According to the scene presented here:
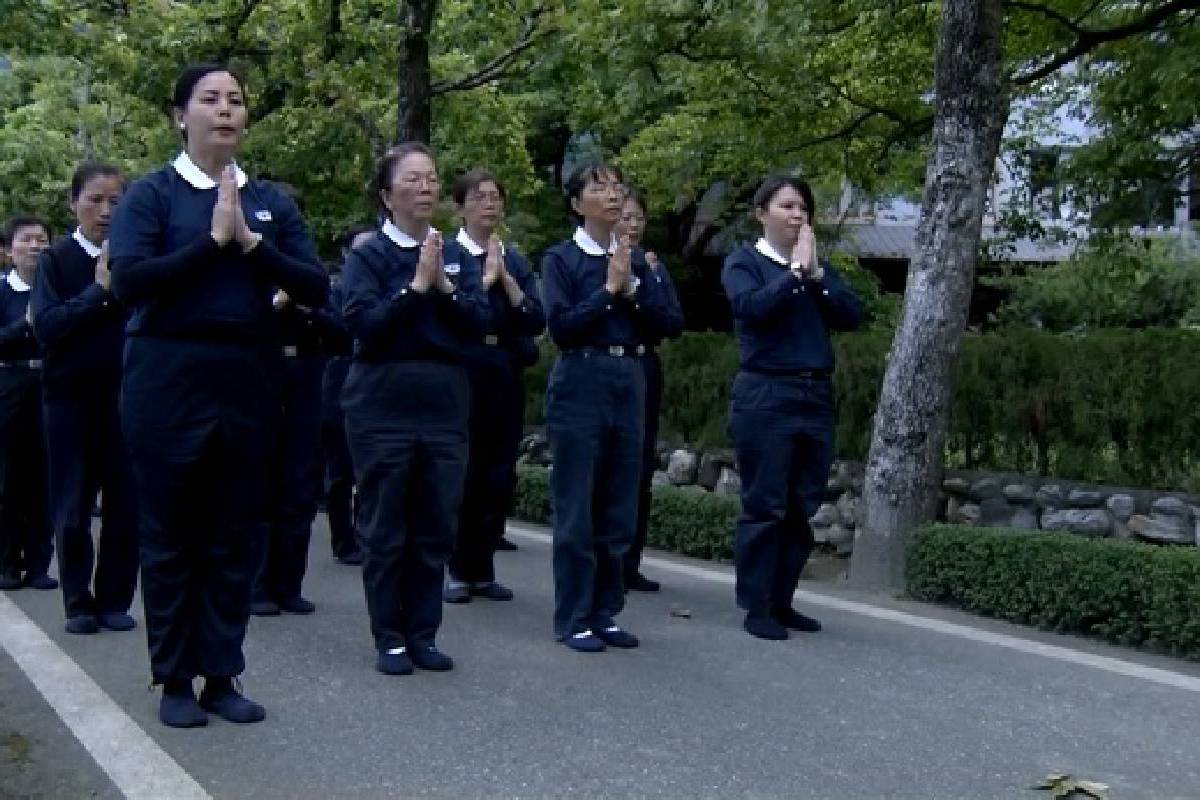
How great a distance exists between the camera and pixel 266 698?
18.5ft

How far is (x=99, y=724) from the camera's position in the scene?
206 inches

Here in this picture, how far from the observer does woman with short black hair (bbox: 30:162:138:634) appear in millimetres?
6922

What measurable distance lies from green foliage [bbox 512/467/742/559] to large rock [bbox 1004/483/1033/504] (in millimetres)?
1737

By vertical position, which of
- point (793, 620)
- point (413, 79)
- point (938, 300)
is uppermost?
point (413, 79)

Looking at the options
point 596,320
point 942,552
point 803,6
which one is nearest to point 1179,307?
point 803,6

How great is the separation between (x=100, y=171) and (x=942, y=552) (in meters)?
4.60

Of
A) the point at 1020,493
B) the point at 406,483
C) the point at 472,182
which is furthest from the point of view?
the point at 1020,493

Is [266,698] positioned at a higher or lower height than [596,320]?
lower

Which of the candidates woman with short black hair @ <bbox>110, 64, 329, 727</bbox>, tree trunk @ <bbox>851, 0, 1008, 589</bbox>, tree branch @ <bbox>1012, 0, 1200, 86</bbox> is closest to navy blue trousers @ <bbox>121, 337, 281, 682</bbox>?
woman with short black hair @ <bbox>110, 64, 329, 727</bbox>

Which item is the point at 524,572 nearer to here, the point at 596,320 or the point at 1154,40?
the point at 596,320

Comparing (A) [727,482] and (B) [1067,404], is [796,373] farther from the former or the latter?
(A) [727,482]

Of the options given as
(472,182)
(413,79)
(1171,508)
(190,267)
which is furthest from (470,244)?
(413,79)

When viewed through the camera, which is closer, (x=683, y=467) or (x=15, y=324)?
(x=15, y=324)

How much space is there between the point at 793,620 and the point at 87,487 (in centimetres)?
336
